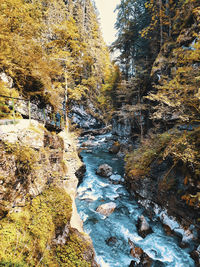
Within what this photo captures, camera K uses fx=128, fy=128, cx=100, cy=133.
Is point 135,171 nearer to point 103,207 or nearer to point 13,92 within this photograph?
point 103,207

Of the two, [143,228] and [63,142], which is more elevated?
[63,142]

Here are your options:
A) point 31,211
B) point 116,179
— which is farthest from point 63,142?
point 116,179

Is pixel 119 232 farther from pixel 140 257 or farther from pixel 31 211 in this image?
pixel 31 211

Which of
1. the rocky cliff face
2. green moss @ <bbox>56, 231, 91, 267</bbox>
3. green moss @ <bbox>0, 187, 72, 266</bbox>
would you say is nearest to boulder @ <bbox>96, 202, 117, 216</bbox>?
the rocky cliff face

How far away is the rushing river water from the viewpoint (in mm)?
5746

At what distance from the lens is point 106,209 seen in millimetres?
8750

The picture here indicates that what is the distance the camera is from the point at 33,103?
7941 millimetres

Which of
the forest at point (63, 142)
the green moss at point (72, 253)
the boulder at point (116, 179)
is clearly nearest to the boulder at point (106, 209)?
the forest at point (63, 142)

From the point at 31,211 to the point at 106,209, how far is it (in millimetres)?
6177

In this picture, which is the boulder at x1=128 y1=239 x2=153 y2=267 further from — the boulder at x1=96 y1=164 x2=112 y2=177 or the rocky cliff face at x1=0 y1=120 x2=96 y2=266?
the boulder at x1=96 y1=164 x2=112 y2=177

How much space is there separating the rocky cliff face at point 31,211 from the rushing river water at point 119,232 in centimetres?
262

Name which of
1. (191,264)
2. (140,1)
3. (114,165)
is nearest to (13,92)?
(191,264)

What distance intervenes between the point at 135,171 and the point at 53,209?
276 inches

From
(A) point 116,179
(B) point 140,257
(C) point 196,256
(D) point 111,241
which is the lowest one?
(A) point 116,179
